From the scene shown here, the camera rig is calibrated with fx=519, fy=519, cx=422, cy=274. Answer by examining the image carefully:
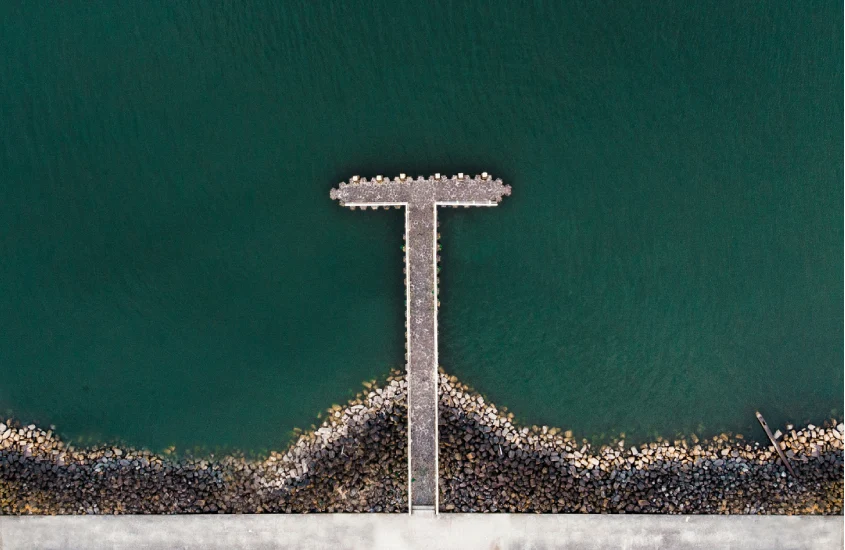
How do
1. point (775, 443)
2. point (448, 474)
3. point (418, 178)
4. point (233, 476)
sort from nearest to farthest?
point (418, 178) < point (448, 474) < point (775, 443) < point (233, 476)

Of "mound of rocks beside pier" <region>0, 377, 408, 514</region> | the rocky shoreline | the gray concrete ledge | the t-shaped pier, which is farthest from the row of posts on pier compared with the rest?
the gray concrete ledge

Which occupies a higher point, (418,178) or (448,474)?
(418,178)

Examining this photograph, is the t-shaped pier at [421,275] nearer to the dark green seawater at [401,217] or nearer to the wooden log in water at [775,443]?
the dark green seawater at [401,217]

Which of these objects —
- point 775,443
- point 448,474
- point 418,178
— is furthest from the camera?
point 775,443

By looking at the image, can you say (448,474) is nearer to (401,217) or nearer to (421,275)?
(421,275)

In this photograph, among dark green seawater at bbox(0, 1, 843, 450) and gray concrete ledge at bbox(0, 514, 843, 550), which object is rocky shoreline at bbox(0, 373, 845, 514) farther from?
dark green seawater at bbox(0, 1, 843, 450)

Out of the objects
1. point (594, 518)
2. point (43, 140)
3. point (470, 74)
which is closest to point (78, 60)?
point (43, 140)

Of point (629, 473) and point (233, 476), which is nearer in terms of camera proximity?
point (629, 473)

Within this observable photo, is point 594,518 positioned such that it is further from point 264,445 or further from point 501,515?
point 264,445

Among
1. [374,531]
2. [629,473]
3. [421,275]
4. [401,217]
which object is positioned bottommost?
[374,531]

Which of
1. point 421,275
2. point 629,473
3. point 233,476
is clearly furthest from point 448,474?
point 233,476
